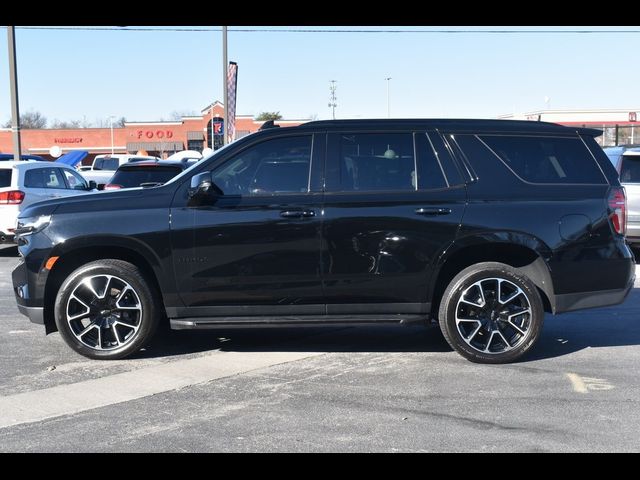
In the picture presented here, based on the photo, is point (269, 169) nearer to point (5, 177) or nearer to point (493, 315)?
point (493, 315)

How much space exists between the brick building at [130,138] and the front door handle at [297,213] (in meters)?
64.7

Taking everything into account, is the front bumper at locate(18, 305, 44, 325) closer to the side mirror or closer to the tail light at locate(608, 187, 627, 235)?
the side mirror

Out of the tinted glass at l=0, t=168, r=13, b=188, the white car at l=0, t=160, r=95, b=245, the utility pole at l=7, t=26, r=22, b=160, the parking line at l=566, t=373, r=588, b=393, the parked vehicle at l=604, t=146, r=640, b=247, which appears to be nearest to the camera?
the parking line at l=566, t=373, r=588, b=393

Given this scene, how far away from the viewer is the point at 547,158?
6.65 metres

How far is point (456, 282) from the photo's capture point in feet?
21.1

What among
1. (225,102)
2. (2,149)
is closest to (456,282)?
(225,102)

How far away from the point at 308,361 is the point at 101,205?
2.14 m

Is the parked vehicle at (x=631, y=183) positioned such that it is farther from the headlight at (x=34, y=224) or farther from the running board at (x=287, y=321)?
the headlight at (x=34, y=224)

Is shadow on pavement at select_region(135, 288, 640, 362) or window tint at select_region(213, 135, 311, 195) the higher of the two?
window tint at select_region(213, 135, 311, 195)

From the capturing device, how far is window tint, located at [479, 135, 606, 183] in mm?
6598

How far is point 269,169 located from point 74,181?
955cm

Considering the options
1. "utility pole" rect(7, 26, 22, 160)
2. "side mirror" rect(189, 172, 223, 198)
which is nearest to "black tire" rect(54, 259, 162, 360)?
"side mirror" rect(189, 172, 223, 198)

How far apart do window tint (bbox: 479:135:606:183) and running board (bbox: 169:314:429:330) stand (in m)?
1.57

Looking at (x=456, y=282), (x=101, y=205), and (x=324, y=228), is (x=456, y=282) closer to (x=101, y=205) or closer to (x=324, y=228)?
(x=324, y=228)
